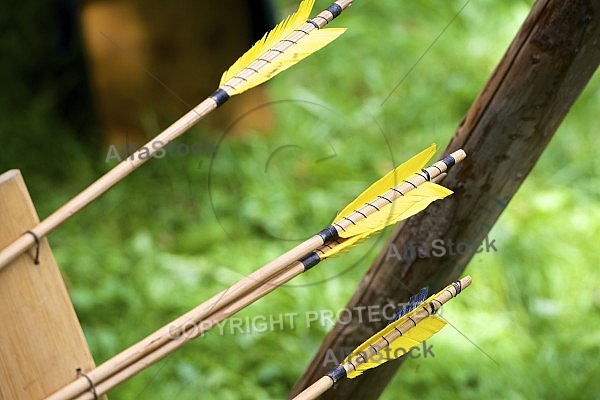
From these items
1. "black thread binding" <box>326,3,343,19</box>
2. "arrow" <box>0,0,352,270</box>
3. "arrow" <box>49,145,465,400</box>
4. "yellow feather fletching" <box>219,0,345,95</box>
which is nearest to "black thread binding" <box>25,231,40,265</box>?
"arrow" <box>0,0,352,270</box>

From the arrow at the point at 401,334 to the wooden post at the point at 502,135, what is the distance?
17 centimetres

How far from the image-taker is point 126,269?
202cm

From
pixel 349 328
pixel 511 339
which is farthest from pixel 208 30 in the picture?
pixel 349 328

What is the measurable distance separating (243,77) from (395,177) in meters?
0.17

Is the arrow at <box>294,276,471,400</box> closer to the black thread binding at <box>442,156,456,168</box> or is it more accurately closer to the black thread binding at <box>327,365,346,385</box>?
the black thread binding at <box>327,365,346,385</box>

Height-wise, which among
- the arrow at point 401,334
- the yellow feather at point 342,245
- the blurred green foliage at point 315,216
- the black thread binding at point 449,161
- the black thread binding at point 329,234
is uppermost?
the blurred green foliage at point 315,216

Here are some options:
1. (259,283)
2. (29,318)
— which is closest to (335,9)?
(259,283)

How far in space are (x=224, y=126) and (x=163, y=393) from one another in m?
0.71

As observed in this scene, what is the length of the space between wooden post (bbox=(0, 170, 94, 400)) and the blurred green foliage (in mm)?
744

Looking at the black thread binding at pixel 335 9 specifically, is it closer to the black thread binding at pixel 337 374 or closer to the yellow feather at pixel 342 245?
the yellow feather at pixel 342 245

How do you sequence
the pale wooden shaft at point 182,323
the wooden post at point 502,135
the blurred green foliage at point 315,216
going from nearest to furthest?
the pale wooden shaft at point 182,323
the wooden post at point 502,135
the blurred green foliage at point 315,216

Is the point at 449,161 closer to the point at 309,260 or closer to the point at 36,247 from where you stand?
the point at 309,260

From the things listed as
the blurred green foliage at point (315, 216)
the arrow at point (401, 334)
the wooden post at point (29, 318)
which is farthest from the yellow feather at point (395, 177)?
the blurred green foliage at point (315, 216)

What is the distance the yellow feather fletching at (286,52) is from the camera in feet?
2.65
